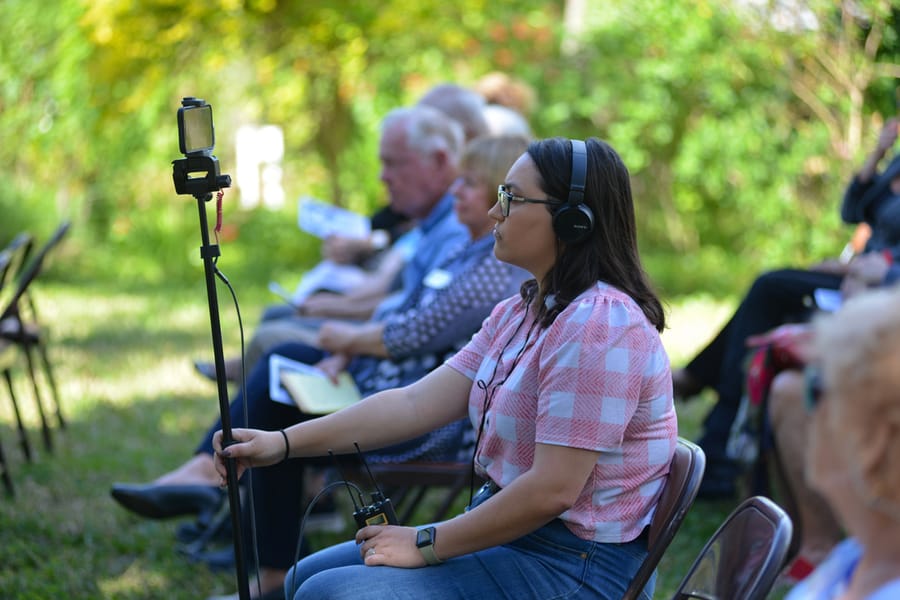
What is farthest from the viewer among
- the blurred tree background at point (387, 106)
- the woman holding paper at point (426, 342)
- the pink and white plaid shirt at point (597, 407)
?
the blurred tree background at point (387, 106)

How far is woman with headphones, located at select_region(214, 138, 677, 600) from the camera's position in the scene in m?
1.85

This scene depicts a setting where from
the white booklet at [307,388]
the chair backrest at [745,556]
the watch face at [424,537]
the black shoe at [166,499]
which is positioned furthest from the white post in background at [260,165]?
the chair backrest at [745,556]

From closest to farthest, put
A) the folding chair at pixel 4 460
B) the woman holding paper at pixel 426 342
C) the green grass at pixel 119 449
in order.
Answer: the woman holding paper at pixel 426 342 → the green grass at pixel 119 449 → the folding chair at pixel 4 460

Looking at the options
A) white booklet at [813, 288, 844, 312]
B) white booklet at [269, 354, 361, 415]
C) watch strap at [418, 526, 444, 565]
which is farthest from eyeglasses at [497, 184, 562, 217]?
white booklet at [813, 288, 844, 312]

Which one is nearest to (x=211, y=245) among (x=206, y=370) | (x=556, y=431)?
(x=556, y=431)

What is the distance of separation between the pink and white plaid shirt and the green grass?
958 millimetres

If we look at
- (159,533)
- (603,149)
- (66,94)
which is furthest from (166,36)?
(603,149)

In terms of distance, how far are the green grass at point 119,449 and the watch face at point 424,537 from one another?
117 centimetres

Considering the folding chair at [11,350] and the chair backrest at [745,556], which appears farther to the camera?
the folding chair at [11,350]

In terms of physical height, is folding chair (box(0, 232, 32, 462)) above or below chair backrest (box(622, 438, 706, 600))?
below

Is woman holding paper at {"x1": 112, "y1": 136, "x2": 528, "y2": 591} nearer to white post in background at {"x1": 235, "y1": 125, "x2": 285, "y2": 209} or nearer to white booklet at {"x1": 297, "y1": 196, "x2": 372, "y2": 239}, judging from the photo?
white booklet at {"x1": 297, "y1": 196, "x2": 372, "y2": 239}

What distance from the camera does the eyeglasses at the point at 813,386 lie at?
1178 millimetres

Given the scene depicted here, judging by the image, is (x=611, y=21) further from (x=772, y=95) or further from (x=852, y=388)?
(x=852, y=388)

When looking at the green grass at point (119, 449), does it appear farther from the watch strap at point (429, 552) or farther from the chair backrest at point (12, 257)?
the watch strap at point (429, 552)
